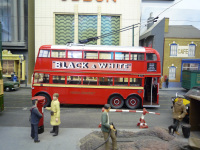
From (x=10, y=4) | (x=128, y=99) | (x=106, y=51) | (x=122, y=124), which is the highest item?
(x=10, y=4)

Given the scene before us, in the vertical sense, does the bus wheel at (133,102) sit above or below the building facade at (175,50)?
below

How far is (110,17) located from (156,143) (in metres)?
19.6

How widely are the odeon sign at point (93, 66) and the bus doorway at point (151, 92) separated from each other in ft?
6.60

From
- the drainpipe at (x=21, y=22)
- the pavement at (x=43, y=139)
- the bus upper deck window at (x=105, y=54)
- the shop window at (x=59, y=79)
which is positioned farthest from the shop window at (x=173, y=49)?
the drainpipe at (x=21, y=22)

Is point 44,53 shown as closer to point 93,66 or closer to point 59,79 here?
point 59,79

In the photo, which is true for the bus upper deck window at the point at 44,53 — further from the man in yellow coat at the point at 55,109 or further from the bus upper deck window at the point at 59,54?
the man in yellow coat at the point at 55,109

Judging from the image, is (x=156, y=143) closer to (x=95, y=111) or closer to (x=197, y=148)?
(x=197, y=148)

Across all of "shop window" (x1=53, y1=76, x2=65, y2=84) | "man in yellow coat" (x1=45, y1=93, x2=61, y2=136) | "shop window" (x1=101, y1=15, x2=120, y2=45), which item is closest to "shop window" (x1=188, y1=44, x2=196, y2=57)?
"shop window" (x1=101, y1=15, x2=120, y2=45)

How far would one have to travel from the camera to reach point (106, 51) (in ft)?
39.2

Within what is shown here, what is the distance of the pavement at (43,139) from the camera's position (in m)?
6.26

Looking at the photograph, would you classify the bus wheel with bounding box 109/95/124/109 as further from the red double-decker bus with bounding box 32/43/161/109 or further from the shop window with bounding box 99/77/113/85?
the shop window with bounding box 99/77/113/85

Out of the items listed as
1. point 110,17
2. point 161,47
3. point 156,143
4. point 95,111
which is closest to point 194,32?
point 161,47

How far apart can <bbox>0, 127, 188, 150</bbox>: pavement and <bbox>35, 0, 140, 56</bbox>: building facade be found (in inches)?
641

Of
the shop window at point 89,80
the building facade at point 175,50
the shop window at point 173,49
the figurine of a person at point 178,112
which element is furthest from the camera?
the shop window at point 173,49
